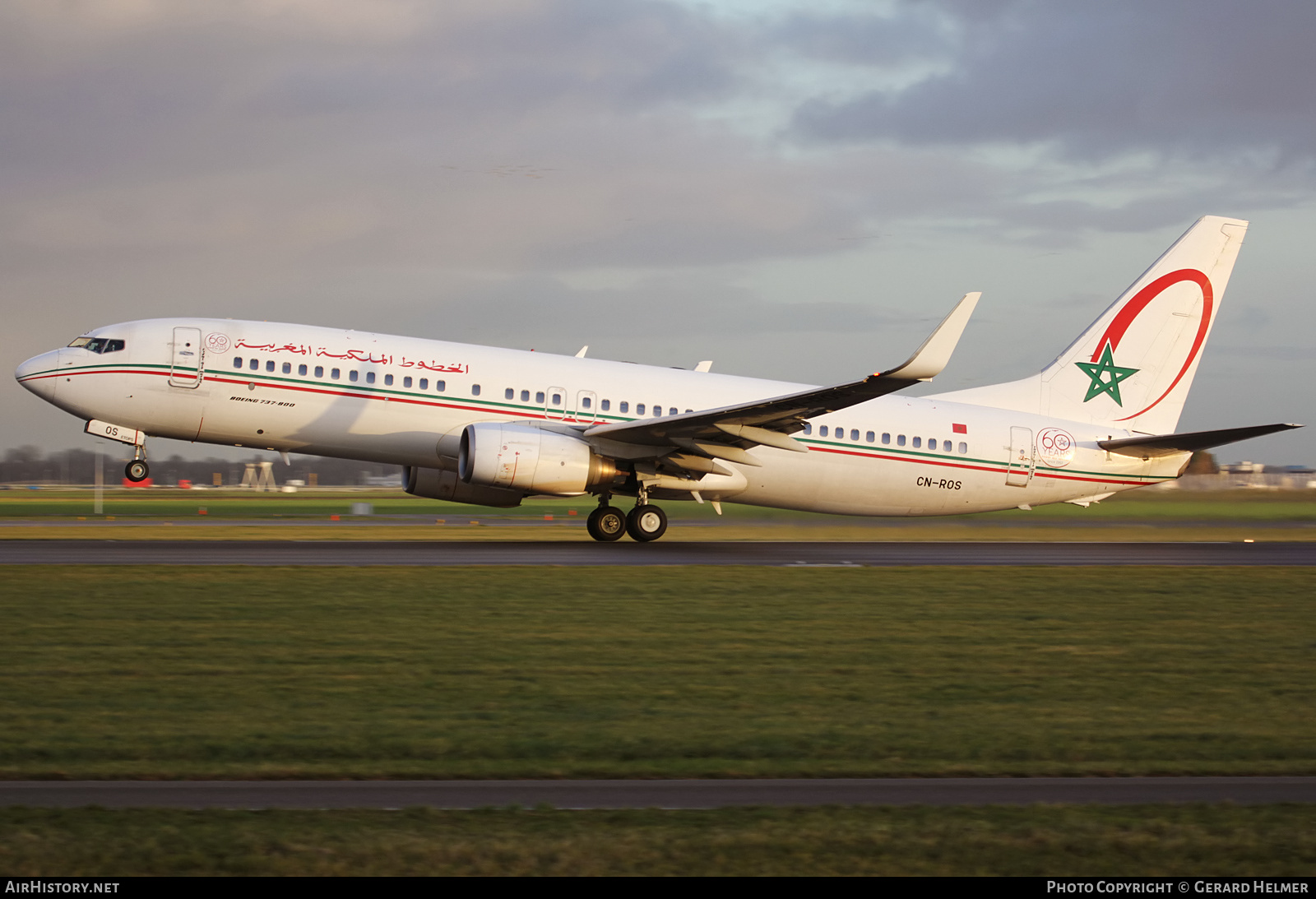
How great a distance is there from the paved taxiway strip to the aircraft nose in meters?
20.6

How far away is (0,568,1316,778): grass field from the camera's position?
7809mm

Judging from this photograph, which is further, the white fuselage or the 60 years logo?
the 60 years logo

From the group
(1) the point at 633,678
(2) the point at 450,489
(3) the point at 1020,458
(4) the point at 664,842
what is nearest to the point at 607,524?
(2) the point at 450,489

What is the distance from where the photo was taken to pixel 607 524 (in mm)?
26938

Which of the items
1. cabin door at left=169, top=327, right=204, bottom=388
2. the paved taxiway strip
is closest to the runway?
cabin door at left=169, top=327, right=204, bottom=388

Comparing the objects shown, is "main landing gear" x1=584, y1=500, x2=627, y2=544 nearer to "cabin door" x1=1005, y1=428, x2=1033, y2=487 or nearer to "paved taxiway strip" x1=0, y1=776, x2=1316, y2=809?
"cabin door" x1=1005, y1=428, x2=1033, y2=487

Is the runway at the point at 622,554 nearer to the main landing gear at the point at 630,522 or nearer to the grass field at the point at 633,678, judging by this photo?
the main landing gear at the point at 630,522

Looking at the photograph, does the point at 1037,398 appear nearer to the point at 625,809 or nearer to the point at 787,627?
the point at 787,627

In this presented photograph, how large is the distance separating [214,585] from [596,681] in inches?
333

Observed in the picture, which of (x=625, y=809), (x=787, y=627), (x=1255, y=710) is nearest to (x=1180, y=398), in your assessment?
(x=787, y=627)

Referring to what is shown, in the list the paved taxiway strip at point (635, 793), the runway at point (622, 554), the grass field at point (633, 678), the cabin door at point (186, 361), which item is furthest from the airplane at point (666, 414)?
the paved taxiway strip at point (635, 793)

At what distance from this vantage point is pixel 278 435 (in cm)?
2519

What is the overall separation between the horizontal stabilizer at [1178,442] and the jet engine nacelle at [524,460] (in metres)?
14.2

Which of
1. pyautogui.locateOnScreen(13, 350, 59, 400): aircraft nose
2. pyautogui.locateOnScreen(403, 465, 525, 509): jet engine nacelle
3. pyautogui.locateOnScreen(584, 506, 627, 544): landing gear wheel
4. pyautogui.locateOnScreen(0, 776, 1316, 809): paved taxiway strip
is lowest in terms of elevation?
pyautogui.locateOnScreen(0, 776, 1316, 809): paved taxiway strip
